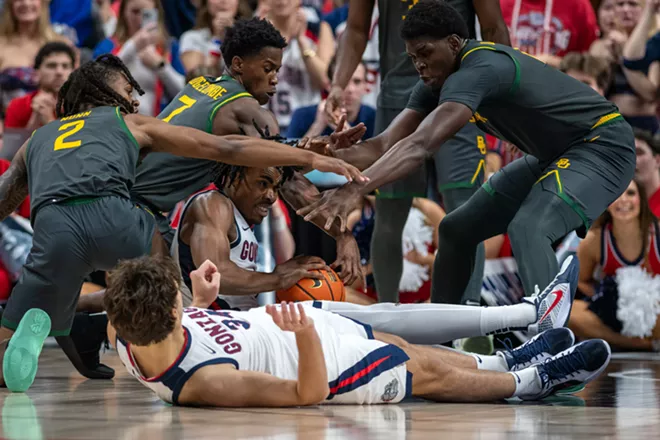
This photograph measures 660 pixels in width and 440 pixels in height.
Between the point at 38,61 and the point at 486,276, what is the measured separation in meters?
4.18

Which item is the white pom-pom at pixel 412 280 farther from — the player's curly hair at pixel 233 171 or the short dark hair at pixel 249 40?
the short dark hair at pixel 249 40

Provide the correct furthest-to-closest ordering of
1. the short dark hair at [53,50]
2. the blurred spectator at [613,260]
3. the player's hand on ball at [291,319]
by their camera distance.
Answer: the short dark hair at [53,50] < the blurred spectator at [613,260] < the player's hand on ball at [291,319]

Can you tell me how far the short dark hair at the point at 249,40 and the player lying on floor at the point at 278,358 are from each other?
2051mm

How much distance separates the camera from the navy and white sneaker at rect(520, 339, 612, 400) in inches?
181

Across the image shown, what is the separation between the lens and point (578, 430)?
145 inches

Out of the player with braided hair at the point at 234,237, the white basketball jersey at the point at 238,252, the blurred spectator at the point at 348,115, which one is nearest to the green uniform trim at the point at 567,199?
the player with braided hair at the point at 234,237

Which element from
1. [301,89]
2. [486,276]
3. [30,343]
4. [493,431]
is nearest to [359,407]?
[493,431]

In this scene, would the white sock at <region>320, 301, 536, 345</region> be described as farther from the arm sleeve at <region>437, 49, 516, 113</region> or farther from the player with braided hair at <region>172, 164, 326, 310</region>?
the arm sleeve at <region>437, 49, 516, 113</region>

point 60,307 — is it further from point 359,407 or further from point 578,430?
point 578,430

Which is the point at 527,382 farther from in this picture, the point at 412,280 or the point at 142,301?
the point at 412,280

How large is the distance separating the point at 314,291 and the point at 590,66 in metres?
→ 3.97

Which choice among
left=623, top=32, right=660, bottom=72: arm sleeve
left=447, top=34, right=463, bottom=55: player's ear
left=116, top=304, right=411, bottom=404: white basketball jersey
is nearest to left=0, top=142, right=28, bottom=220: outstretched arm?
left=116, top=304, right=411, bottom=404: white basketball jersey

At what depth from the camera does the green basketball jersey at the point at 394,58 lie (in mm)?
6805

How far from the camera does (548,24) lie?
30.0 feet
